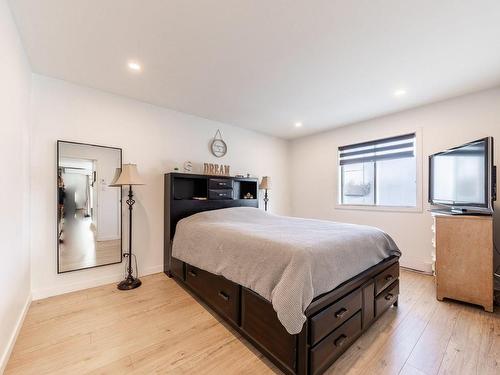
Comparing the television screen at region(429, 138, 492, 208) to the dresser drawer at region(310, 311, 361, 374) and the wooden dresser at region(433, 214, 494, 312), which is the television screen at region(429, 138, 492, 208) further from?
the dresser drawer at region(310, 311, 361, 374)

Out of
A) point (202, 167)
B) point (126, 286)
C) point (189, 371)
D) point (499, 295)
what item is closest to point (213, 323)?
point (189, 371)

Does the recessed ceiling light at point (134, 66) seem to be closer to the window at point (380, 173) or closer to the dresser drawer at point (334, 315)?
the dresser drawer at point (334, 315)

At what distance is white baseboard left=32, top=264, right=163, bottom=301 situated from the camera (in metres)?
2.31

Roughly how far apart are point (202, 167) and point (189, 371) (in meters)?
2.68

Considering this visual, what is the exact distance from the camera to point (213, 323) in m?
1.92

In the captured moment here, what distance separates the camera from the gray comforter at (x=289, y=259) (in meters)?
1.33

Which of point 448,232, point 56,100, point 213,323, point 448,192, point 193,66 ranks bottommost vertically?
point 213,323

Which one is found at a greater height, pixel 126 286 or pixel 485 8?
pixel 485 8

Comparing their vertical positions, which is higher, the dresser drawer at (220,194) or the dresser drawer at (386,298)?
the dresser drawer at (220,194)

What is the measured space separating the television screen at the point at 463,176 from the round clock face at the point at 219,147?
308 centimetres

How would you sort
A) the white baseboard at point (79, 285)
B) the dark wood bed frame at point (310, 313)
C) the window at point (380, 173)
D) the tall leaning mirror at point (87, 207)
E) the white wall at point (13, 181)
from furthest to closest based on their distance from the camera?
the window at point (380, 173)
the tall leaning mirror at point (87, 207)
the white baseboard at point (79, 285)
the white wall at point (13, 181)
the dark wood bed frame at point (310, 313)

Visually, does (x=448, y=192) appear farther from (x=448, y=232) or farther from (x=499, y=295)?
(x=499, y=295)

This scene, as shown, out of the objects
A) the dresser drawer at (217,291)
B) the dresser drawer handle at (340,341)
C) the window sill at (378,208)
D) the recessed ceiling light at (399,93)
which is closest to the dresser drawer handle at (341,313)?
the dresser drawer handle at (340,341)

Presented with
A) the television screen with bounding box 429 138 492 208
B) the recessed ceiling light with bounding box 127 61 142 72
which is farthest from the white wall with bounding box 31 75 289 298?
the television screen with bounding box 429 138 492 208
